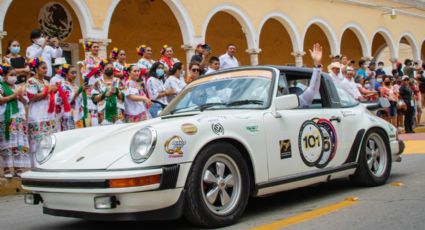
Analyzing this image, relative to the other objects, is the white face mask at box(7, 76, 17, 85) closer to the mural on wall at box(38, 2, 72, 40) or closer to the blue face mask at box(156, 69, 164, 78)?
the blue face mask at box(156, 69, 164, 78)

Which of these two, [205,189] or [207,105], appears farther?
[207,105]

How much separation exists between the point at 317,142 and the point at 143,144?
2.07 m

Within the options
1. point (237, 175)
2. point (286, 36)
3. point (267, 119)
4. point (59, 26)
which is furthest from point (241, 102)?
point (286, 36)

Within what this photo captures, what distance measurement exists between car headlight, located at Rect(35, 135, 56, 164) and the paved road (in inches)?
25.8

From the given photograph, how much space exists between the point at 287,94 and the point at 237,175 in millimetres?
1329

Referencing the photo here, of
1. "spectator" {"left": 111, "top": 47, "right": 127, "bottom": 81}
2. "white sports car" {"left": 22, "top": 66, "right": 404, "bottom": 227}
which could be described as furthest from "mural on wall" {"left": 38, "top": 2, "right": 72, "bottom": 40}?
"white sports car" {"left": 22, "top": 66, "right": 404, "bottom": 227}

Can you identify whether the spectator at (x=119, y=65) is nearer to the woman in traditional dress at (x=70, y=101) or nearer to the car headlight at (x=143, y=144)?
the woman in traditional dress at (x=70, y=101)

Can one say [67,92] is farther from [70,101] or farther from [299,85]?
[299,85]

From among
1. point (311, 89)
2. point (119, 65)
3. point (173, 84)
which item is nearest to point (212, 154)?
point (311, 89)

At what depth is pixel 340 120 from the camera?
616 cm

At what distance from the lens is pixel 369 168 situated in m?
6.48

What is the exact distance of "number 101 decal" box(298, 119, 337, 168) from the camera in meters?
5.53

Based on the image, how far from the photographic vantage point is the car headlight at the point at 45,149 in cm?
509

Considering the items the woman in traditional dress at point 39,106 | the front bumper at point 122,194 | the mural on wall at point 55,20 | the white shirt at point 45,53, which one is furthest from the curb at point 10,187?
the mural on wall at point 55,20
